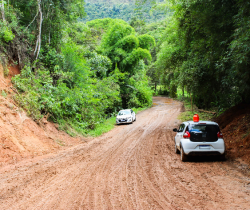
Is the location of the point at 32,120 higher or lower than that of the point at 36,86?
lower

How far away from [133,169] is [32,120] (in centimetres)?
668

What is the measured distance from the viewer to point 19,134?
991 cm

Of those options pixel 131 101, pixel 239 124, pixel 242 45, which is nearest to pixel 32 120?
pixel 242 45

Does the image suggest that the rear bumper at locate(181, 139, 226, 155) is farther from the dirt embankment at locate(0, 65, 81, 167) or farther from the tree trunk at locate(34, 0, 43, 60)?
the tree trunk at locate(34, 0, 43, 60)

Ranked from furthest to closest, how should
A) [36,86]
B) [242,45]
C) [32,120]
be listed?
[36,86], [32,120], [242,45]

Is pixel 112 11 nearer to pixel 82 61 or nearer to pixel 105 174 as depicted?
pixel 82 61

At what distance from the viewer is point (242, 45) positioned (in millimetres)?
7539

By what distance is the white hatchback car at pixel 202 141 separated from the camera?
801 cm

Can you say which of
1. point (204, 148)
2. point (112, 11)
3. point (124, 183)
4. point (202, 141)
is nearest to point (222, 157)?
point (204, 148)

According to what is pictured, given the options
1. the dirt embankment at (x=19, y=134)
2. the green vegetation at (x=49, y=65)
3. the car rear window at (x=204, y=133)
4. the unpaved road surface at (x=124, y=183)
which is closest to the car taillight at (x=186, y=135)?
the car rear window at (x=204, y=133)

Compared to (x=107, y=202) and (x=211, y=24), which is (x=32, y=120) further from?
(x=211, y=24)

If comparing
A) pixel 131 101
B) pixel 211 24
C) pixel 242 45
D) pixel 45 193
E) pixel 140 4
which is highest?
pixel 140 4

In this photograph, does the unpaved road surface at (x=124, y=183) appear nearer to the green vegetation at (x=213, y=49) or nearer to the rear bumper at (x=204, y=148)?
the rear bumper at (x=204, y=148)

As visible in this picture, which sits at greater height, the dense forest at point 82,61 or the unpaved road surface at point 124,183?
the dense forest at point 82,61
